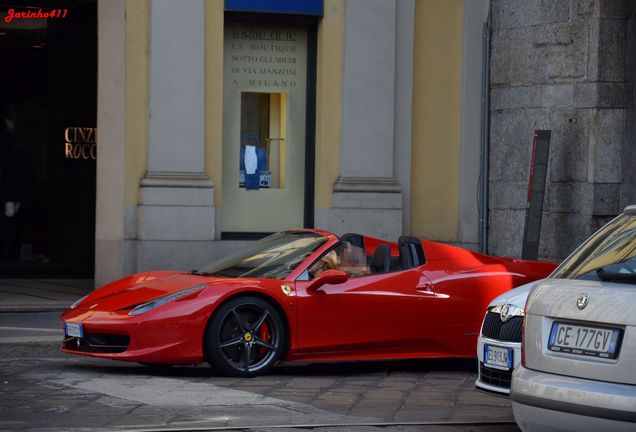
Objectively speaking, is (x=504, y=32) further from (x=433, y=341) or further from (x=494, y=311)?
(x=494, y=311)

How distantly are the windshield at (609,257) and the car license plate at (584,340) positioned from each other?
0.29m

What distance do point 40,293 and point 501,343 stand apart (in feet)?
33.8

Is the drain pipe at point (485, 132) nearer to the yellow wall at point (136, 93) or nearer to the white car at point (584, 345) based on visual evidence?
the yellow wall at point (136, 93)

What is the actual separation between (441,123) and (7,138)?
6.77 meters

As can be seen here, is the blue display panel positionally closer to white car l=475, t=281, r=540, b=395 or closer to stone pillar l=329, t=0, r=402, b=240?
stone pillar l=329, t=0, r=402, b=240

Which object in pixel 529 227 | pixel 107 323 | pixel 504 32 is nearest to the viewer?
pixel 107 323

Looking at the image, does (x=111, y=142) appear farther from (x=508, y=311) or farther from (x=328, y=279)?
(x=508, y=311)

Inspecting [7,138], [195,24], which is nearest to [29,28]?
[7,138]

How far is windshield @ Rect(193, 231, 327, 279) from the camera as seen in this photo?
1072cm

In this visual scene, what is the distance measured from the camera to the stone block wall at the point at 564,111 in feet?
53.0

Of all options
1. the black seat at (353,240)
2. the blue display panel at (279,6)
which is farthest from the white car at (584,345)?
the blue display panel at (279,6)

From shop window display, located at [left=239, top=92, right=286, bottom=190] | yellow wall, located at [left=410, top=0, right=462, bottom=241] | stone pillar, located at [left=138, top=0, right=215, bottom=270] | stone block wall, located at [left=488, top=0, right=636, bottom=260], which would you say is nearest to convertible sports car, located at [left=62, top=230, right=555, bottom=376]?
stone block wall, located at [left=488, top=0, right=636, bottom=260]

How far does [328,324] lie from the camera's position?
34.0 feet

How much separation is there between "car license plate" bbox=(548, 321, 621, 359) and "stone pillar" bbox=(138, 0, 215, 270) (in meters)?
10.7
